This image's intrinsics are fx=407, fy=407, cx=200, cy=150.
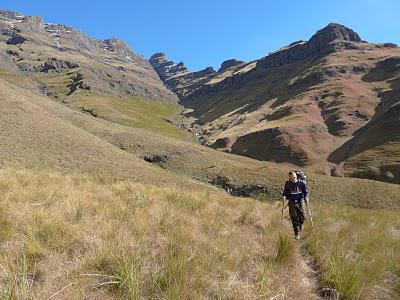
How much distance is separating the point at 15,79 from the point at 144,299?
149176 mm

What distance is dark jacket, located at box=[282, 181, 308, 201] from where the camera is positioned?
13250 millimetres

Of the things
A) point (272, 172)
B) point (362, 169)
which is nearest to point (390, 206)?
point (272, 172)

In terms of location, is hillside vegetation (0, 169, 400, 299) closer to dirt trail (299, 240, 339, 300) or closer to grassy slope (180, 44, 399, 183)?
dirt trail (299, 240, 339, 300)

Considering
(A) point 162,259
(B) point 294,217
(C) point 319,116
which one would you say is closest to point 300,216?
(B) point 294,217

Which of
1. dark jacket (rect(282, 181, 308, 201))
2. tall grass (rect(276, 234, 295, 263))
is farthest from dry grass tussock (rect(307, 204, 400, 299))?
dark jacket (rect(282, 181, 308, 201))

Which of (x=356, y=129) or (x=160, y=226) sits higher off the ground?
(x=356, y=129)

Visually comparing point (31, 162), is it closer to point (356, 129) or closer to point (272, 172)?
point (272, 172)

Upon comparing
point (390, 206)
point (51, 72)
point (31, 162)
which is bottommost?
point (31, 162)

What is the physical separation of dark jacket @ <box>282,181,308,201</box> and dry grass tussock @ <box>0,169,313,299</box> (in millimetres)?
2989

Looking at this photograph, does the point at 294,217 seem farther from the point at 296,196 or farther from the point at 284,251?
the point at 284,251

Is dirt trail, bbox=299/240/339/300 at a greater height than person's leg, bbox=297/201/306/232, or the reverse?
person's leg, bbox=297/201/306/232

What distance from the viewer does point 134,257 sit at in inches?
250

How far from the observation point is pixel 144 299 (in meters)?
5.38

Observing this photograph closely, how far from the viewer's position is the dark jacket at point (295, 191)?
1325cm
